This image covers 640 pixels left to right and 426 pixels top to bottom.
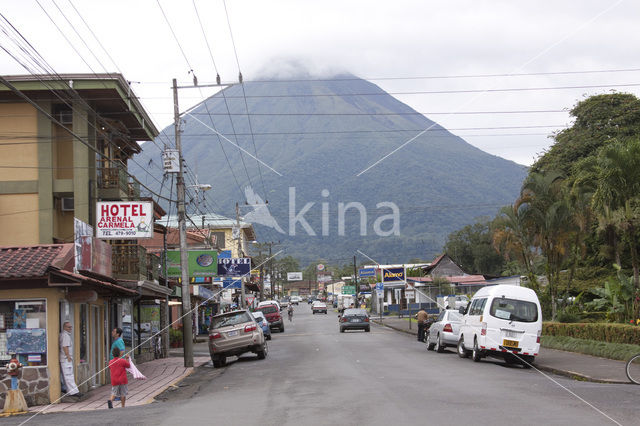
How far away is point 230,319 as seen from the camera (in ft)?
87.9

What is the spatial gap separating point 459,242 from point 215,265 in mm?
70296

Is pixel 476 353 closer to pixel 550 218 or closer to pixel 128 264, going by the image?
pixel 550 218

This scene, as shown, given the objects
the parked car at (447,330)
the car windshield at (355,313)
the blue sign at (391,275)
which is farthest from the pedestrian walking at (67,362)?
the blue sign at (391,275)

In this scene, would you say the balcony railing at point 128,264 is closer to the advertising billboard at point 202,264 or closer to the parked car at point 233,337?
the parked car at point 233,337

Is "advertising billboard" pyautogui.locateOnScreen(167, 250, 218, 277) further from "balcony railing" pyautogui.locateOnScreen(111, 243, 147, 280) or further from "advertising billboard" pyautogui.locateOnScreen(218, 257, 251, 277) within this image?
"advertising billboard" pyautogui.locateOnScreen(218, 257, 251, 277)

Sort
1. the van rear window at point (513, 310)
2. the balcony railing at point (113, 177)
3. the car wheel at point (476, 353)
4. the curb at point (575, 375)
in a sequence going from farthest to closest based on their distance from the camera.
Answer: the balcony railing at point (113, 177) < the car wheel at point (476, 353) < the van rear window at point (513, 310) < the curb at point (575, 375)

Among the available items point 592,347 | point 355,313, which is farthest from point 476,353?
point 355,313

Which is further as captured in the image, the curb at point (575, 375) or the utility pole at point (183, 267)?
the utility pole at point (183, 267)

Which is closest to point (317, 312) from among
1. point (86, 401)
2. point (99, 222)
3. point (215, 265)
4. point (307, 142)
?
point (215, 265)

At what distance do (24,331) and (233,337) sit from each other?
32.5ft

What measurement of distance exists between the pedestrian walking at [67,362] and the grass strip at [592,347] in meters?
14.7

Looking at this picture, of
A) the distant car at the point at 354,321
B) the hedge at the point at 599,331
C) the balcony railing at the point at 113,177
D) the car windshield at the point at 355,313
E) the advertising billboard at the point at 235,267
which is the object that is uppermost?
the balcony railing at the point at 113,177

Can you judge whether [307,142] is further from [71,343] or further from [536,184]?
[71,343]

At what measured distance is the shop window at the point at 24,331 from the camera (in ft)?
56.1
